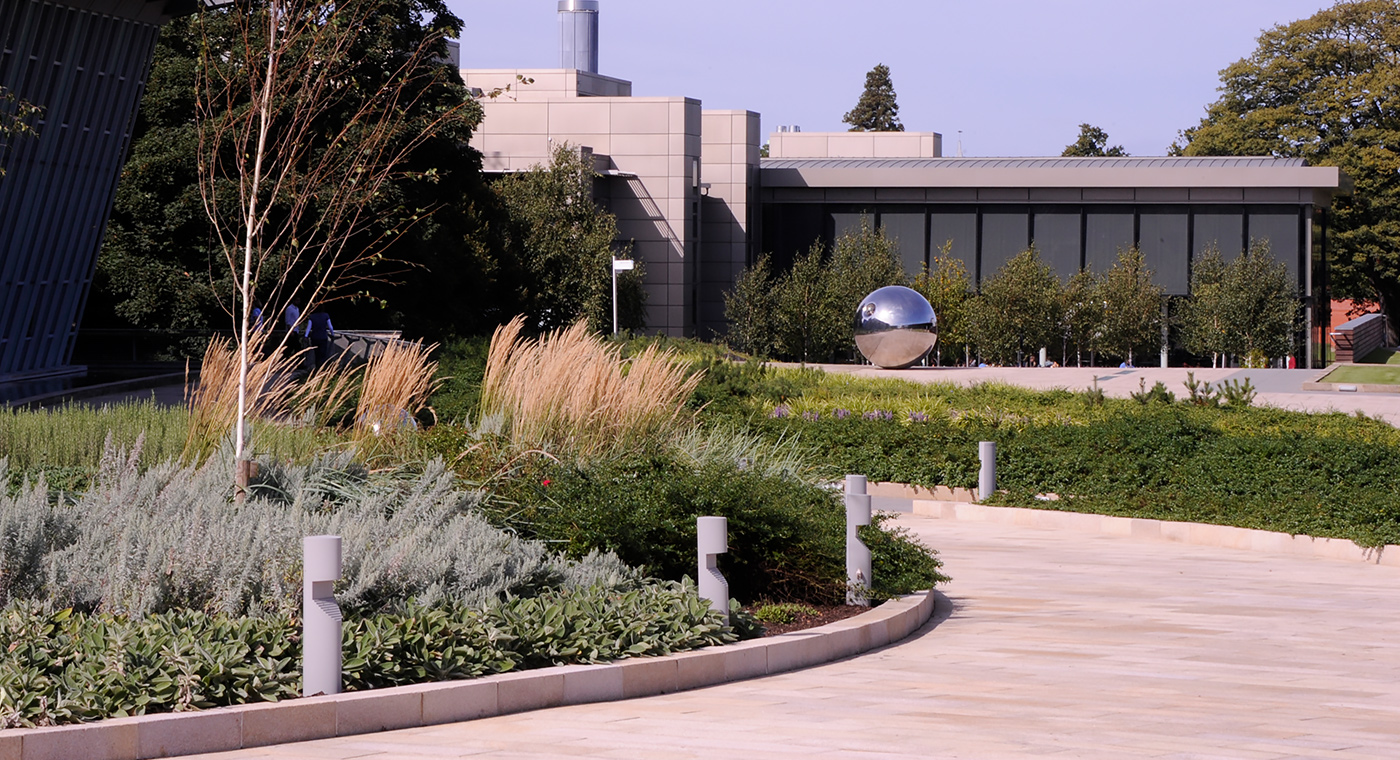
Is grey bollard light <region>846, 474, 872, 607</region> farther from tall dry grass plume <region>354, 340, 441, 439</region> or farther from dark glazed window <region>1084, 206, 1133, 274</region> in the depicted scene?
dark glazed window <region>1084, 206, 1133, 274</region>

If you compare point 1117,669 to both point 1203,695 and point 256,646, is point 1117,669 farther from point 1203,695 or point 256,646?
point 256,646

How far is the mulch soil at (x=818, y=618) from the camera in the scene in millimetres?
8000

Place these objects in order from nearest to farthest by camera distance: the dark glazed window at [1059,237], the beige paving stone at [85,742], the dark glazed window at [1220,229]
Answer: the beige paving stone at [85,742] → the dark glazed window at [1220,229] → the dark glazed window at [1059,237]

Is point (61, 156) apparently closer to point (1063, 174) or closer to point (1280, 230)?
point (1063, 174)

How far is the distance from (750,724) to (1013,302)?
1706 inches

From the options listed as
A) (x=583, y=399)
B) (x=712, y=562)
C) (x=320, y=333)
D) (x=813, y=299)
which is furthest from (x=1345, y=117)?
(x=712, y=562)

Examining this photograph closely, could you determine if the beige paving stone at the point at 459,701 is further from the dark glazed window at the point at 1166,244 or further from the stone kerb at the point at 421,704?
the dark glazed window at the point at 1166,244

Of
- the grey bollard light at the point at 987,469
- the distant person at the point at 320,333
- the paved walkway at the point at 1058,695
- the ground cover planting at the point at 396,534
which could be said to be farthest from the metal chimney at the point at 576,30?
the paved walkway at the point at 1058,695

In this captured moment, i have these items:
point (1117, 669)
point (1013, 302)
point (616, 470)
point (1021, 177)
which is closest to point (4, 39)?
point (616, 470)

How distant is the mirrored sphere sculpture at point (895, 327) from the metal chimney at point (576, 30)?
4563cm

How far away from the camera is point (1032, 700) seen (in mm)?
6547

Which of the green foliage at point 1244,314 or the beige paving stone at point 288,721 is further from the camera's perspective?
the green foliage at point 1244,314

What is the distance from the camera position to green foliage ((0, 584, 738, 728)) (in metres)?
5.61

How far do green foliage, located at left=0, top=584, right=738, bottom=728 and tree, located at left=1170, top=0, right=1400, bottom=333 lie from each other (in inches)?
2298
